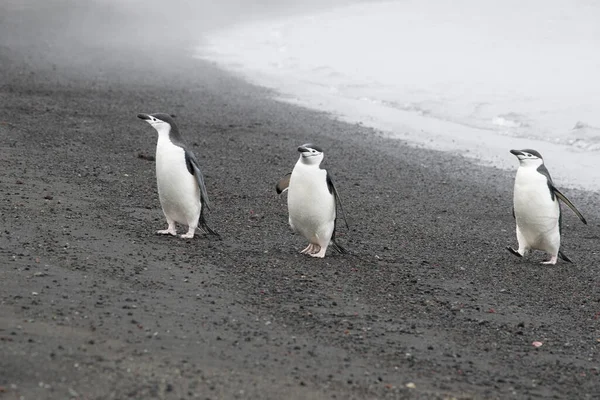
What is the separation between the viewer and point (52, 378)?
143 inches

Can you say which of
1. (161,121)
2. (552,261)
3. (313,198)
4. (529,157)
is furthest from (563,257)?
(161,121)

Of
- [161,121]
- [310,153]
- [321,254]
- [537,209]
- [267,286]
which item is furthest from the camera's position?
[537,209]

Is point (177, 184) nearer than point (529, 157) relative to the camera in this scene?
Yes

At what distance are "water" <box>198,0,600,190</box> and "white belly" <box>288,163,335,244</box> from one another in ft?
16.4

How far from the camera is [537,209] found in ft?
22.4

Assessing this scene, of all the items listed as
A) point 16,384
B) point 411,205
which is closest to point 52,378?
point 16,384

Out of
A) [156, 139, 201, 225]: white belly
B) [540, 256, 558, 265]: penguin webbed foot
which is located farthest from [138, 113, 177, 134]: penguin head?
[540, 256, 558, 265]: penguin webbed foot

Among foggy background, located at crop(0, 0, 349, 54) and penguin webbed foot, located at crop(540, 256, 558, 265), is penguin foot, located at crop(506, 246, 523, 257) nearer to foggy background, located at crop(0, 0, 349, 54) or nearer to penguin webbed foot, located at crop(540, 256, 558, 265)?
penguin webbed foot, located at crop(540, 256, 558, 265)

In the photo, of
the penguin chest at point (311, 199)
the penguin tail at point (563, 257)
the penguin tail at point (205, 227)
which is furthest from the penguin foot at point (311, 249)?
the penguin tail at point (563, 257)

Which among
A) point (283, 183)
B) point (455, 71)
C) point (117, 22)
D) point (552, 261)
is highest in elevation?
point (283, 183)

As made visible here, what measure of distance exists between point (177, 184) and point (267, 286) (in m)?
1.36

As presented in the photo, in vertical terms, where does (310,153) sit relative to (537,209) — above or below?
above

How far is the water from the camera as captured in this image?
46.7 ft

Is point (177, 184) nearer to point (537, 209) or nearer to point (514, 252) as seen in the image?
point (514, 252)
